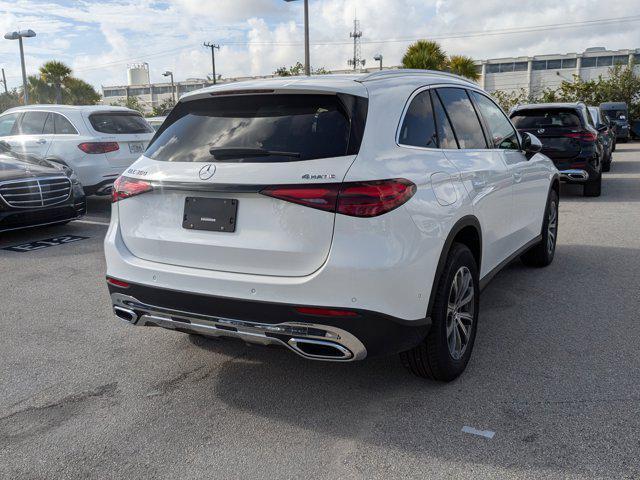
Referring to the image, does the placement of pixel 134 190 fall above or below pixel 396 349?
above

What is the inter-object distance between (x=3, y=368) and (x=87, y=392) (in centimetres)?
77

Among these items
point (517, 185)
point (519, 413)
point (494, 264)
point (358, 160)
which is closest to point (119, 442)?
point (358, 160)

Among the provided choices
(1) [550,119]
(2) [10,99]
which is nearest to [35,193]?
(1) [550,119]

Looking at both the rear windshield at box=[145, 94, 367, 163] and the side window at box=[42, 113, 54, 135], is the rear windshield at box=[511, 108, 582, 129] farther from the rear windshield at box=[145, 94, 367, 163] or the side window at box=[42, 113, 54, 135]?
the rear windshield at box=[145, 94, 367, 163]

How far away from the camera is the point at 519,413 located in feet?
10.1

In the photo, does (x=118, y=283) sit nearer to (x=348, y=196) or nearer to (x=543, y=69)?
(x=348, y=196)

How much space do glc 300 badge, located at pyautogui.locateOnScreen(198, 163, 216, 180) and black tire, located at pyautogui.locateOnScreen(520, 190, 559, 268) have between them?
3711 millimetres

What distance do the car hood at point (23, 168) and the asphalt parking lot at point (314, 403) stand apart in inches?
127

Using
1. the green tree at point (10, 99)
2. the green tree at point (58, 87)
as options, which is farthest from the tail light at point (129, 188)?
the green tree at point (10, 99)

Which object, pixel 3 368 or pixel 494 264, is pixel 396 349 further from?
pixel 3 368

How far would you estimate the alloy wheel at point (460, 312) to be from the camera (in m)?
3.39

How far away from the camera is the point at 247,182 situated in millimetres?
2873

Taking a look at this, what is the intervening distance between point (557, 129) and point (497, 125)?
262 inches

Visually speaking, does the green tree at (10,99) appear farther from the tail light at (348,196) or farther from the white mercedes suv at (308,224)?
the tail light at (348,196)
